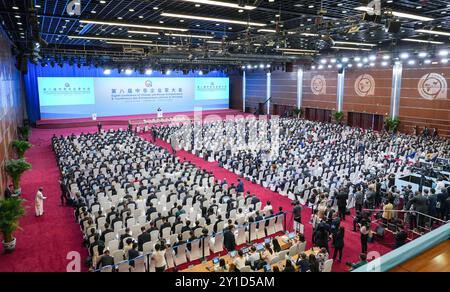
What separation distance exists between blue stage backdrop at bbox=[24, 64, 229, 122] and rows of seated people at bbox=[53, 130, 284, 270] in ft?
54.8

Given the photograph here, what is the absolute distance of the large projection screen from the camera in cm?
3222

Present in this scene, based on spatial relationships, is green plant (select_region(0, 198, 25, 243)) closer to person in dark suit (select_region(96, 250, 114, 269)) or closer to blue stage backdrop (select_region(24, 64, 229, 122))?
person in dark suit (select_region(96, 250, 114, 269))

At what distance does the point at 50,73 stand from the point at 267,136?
2211 cm

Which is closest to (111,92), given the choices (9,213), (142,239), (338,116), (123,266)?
(338,116)

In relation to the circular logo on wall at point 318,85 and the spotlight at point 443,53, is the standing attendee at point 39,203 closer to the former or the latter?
the spotlight at point 443,53

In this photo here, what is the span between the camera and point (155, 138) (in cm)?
2702

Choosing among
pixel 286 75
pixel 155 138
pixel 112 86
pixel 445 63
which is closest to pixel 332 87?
pixel 286 75

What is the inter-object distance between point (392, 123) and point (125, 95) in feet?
88.9

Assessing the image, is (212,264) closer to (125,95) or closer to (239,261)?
(239,261)

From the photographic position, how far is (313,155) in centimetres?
1953

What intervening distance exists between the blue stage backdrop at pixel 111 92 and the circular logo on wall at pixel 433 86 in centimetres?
2398

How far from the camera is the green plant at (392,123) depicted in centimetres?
2822

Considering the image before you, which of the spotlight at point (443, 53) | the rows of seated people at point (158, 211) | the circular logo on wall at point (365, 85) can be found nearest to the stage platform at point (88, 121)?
the rows of seated people at point (158, 211)

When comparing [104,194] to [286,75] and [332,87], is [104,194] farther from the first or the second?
[286,75]
